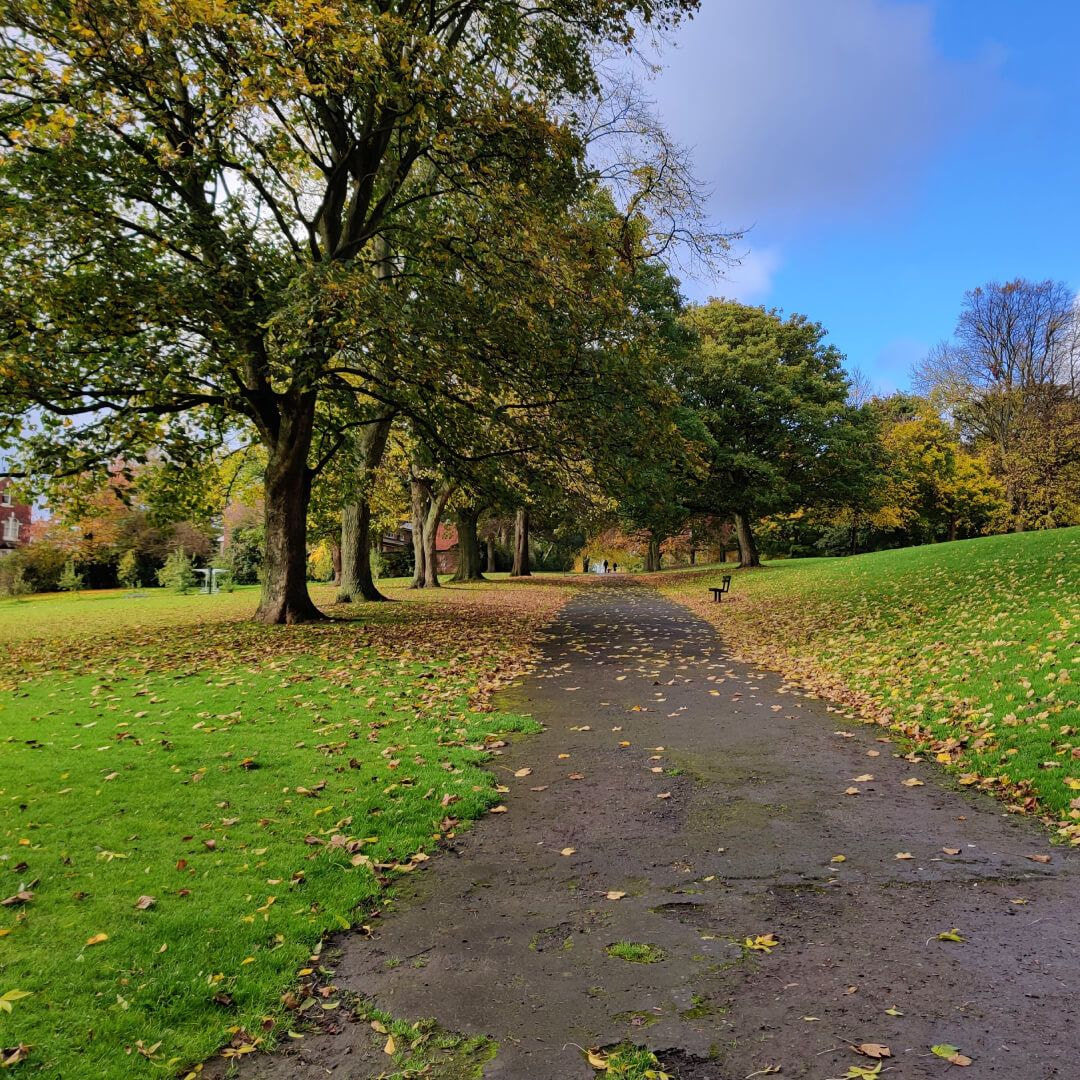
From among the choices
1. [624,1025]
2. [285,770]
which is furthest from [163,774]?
[624,1025]

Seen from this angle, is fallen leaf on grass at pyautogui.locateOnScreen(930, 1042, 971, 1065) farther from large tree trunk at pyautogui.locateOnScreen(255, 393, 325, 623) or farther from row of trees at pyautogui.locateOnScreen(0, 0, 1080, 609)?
large tree trunk at pyautogui.locateOnScreen(255, 393, 325, 623)

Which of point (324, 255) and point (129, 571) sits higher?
point (324, 255)

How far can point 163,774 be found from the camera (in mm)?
5566

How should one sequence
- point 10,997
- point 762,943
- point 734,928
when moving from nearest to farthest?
1. point 10,997
2. point 762,943
3. point 734,928

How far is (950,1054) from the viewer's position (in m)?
2.58

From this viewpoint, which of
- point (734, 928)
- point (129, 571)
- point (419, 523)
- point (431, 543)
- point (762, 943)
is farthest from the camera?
point (129, 571)

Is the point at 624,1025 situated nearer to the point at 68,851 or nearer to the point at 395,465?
the point at 68,851

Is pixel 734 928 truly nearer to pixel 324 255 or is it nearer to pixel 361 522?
pixel 324 255

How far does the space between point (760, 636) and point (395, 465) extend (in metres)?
15.5

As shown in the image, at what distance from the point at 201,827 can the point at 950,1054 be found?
446 centimetres

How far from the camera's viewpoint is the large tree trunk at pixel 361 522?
62.5 ft

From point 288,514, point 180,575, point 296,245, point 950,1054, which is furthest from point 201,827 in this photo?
point 180,575

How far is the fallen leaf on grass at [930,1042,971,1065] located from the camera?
2547 millimetres

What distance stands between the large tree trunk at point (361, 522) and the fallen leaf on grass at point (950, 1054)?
17.4m
